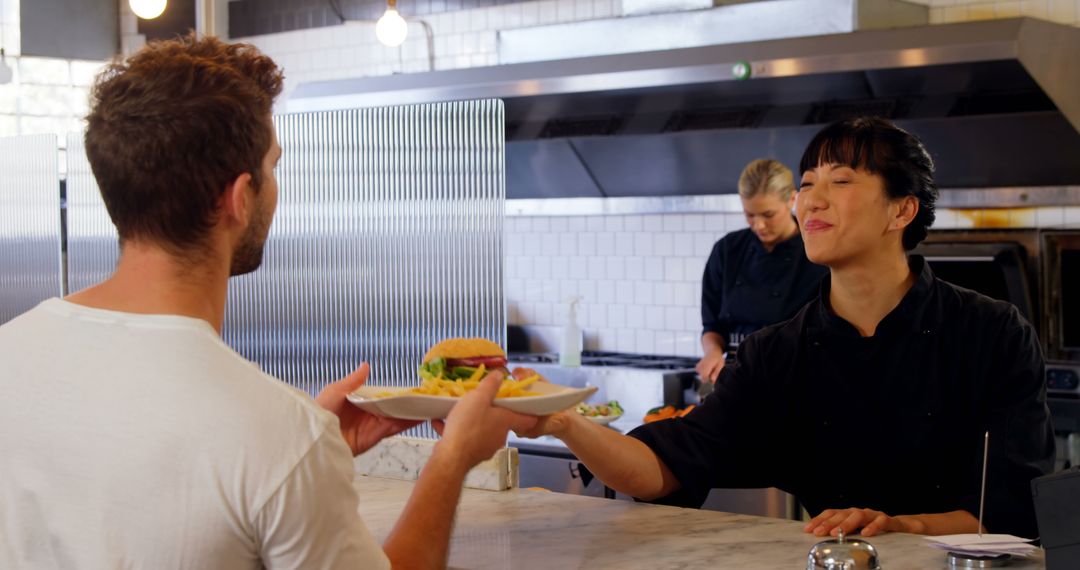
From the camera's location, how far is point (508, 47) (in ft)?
20.6

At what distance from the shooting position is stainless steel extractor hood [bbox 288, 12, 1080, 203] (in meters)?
4.88

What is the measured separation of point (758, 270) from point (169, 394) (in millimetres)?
3999

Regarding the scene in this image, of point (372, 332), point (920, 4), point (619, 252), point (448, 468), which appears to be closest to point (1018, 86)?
point (920, 4)

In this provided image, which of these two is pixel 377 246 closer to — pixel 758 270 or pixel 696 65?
pixel 758 270

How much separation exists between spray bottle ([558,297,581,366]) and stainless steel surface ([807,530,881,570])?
4316mm

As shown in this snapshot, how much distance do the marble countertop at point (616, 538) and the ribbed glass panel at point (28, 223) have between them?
235cm

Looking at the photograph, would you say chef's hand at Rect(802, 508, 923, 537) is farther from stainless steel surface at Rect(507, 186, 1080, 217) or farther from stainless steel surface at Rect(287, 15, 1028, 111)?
stainless steel surface at Rect(507, 186, 1080, 217)

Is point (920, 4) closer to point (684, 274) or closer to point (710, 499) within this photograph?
point (684, 274)

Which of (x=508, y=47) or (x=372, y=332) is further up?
(x=508, y=47)

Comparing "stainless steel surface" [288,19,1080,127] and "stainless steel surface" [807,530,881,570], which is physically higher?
"stainless steel surface" [288,19,1080,127]

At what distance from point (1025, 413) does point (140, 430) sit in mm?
1862

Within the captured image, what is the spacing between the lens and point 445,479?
1790 millimetres

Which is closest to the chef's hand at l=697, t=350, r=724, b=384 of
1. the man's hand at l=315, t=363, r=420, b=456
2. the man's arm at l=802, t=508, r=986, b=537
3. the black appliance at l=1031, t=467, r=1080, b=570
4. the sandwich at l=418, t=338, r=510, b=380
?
the man's arm at l=802, t=508, r=986, b=537

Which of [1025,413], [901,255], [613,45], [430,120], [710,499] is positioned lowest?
[710,499]
